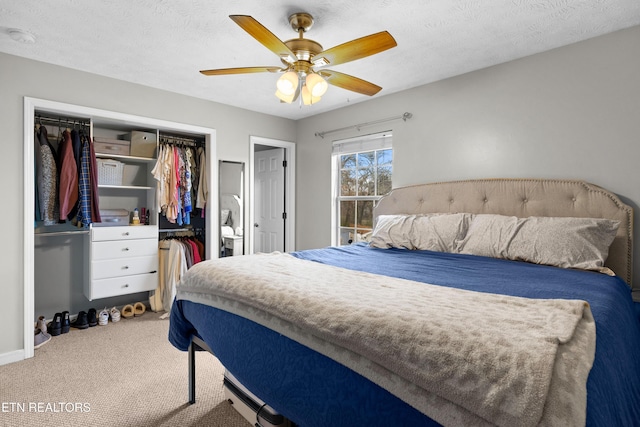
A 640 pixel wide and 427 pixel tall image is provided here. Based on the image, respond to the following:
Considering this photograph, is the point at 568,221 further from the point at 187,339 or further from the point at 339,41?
the point at 187,339

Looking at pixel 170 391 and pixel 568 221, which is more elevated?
pixel 568 221

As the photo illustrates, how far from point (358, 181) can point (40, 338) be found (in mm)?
3463

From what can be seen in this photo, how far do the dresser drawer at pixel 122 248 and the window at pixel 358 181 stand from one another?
6.96ft

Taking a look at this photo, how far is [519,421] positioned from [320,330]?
0.58 m

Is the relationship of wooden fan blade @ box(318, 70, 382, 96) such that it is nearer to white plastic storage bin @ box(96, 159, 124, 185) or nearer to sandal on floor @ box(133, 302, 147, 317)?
white plastic storage bin @ box(96, 159, 124, 185)

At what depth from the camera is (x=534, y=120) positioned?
2.70 metres

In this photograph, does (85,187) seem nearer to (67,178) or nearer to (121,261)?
(67,178)

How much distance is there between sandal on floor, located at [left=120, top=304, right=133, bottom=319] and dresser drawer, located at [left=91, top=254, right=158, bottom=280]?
16.3 inches

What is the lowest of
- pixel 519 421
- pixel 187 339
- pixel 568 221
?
pixel 187 339

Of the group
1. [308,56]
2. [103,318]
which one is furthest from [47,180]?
[308,56]

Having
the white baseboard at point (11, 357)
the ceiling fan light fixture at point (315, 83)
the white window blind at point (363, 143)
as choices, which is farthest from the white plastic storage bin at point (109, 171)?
the ceiling fan light fixture at point (315, 83)

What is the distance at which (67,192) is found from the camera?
3.06m

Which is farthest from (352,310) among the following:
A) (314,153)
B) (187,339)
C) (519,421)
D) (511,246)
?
(314,153)

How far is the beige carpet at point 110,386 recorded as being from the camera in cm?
192
